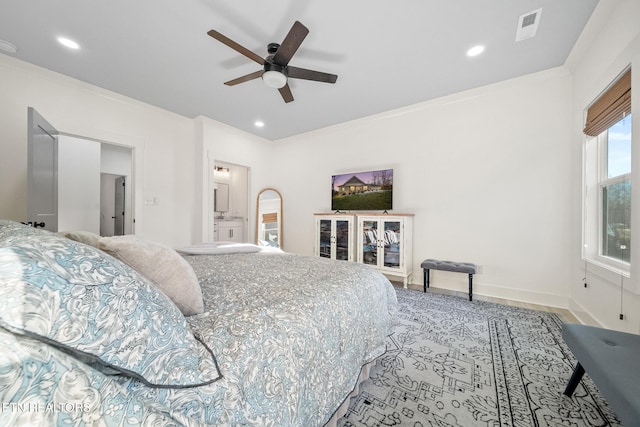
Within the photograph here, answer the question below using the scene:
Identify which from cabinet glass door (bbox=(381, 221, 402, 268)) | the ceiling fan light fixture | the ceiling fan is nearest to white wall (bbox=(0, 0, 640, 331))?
cabinet glass door (bbox=(381, 221, 402, 268))

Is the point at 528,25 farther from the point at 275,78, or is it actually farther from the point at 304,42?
the point at 275,78

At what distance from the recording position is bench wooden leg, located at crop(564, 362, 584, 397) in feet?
4.33

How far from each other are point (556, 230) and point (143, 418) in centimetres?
375

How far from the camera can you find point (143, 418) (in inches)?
18.9

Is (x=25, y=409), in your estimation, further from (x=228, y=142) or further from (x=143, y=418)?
(x=228, y=142)

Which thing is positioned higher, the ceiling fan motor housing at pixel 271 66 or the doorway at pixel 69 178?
the ceiling fan motor housing at pixel 271 66

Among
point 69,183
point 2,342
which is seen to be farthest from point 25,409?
point 69,183

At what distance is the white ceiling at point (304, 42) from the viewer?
74.4 inches

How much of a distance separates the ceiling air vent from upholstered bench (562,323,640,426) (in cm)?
236

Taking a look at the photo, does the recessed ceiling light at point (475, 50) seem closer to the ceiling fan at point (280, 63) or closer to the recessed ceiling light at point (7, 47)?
the ceiling fan at point (280, 63)

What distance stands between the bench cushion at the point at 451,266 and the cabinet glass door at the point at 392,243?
→ 0.40 metres

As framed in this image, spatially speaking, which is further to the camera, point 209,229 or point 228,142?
point 228,142

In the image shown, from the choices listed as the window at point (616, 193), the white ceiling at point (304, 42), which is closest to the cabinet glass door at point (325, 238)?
the white ceiling at point (304, 42)

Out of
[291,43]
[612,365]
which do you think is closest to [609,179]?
[612,365]
